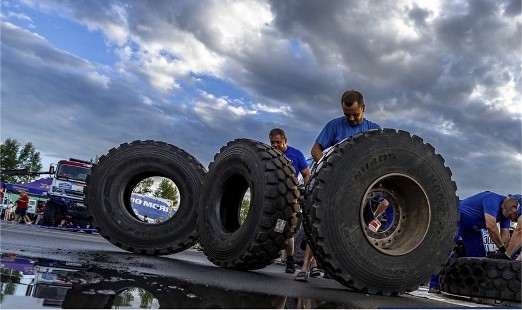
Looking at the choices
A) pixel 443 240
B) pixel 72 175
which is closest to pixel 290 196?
pixel 443 240

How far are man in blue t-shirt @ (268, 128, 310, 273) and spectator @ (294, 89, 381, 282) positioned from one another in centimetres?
118

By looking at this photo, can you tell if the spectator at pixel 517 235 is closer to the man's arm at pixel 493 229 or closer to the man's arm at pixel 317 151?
the man's arm at pixel 493 229

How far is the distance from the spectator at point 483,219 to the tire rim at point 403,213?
1936 millimetres

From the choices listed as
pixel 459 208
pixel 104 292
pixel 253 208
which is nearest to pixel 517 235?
pixel 459 208

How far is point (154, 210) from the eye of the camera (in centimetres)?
2373

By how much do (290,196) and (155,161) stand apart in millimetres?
2559

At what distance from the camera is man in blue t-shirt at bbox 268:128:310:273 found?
6434 mm

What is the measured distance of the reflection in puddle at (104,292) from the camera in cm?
181

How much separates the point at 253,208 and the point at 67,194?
14869 millimetres

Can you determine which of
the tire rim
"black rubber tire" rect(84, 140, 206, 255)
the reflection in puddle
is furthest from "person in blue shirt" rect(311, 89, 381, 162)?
the reflection in puddle

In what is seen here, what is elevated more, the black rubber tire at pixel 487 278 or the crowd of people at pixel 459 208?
the crowd of people at pixel 459 208

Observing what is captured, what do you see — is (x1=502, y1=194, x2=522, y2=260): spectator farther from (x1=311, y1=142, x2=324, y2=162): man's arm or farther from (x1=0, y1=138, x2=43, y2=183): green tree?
(x1=0, y1=138, x2=43, y2=183): green tree

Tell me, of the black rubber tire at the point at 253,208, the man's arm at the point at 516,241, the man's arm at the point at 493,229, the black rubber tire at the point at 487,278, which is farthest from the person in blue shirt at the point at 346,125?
the man's arm at the point at 516,241

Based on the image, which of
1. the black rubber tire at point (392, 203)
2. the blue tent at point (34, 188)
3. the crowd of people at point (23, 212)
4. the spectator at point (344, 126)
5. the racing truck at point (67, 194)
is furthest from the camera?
the blue tent at point (34, 188)
